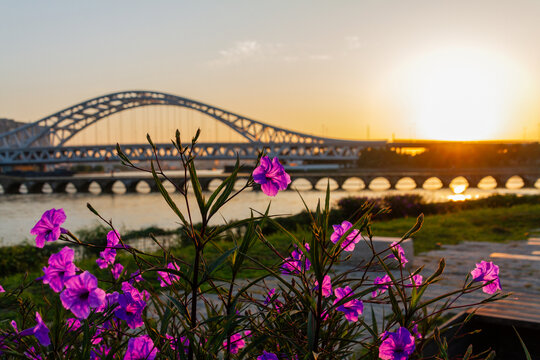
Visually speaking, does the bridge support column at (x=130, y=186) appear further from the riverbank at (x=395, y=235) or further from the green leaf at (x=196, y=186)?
the green leaf at (x=196, y=186)

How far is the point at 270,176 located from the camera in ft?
4.94

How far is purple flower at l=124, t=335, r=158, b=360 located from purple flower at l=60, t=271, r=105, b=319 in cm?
29

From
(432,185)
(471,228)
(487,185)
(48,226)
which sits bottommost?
(432,185)

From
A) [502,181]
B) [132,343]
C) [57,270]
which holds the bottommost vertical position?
[502,181]

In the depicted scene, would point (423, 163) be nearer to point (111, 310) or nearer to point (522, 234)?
point (522, 234)

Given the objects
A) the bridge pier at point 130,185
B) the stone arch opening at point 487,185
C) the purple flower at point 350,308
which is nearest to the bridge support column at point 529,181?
the stone arch opening at point 487,185

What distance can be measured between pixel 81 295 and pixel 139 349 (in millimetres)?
328

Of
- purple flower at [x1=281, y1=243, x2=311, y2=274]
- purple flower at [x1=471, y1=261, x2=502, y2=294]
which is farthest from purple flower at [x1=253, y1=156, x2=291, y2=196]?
purple flower at [x1=471, y1=261, x2=502, y2=294]

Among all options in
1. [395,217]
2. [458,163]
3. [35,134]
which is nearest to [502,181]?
[458,163]

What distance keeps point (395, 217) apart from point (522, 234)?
632 centimetres

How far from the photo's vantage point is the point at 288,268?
195 cm

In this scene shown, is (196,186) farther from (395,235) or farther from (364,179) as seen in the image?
(364,179)

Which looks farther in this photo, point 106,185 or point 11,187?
point 11,187

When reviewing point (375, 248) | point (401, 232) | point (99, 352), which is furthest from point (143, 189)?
point (99, 352)
